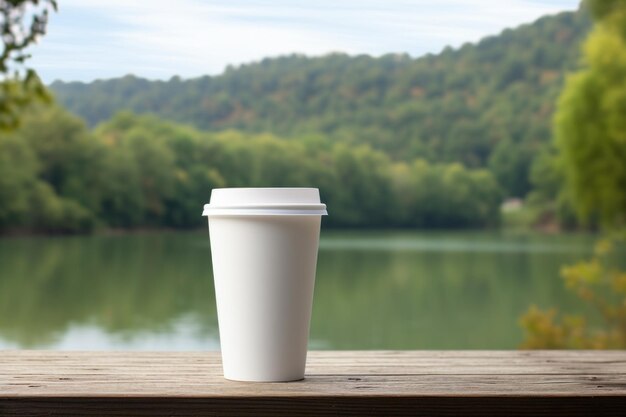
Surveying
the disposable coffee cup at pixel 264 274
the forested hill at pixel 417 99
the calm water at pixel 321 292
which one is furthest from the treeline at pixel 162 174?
the disposable coffee cup at pixel 264 274

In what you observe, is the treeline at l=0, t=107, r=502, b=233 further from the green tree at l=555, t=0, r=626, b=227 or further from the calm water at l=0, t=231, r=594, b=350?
the green tree at l=555, t=0, r=626, b=227

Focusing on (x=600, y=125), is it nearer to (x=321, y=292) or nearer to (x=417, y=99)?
(x=321, y=292)

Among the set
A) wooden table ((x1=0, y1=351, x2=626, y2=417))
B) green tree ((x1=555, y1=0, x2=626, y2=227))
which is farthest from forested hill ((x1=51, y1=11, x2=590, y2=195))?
wooden table ((x1=0, y1=351, x2=626, y2=417))

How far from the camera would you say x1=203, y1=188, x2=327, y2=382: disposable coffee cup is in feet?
5.31

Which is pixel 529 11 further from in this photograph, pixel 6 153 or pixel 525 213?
pixel 6 153

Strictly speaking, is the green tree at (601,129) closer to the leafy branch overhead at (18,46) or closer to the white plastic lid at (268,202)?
the leafy branch overhead at (18,46)

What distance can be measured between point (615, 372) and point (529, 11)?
47.3 meters

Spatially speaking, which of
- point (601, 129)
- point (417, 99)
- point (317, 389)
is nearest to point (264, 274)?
point (317, 389)

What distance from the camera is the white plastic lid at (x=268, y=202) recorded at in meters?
1.61

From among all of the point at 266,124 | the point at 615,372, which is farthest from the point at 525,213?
the point at 615,372

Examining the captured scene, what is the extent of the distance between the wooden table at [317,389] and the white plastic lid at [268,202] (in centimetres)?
31

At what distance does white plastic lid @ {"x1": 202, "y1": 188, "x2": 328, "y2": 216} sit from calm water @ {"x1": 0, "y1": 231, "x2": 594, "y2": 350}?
14.8 meters

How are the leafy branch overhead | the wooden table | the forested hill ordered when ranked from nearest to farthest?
the wooden table < the leafy branch overhead < the forested hill

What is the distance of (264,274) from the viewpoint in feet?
5.34
